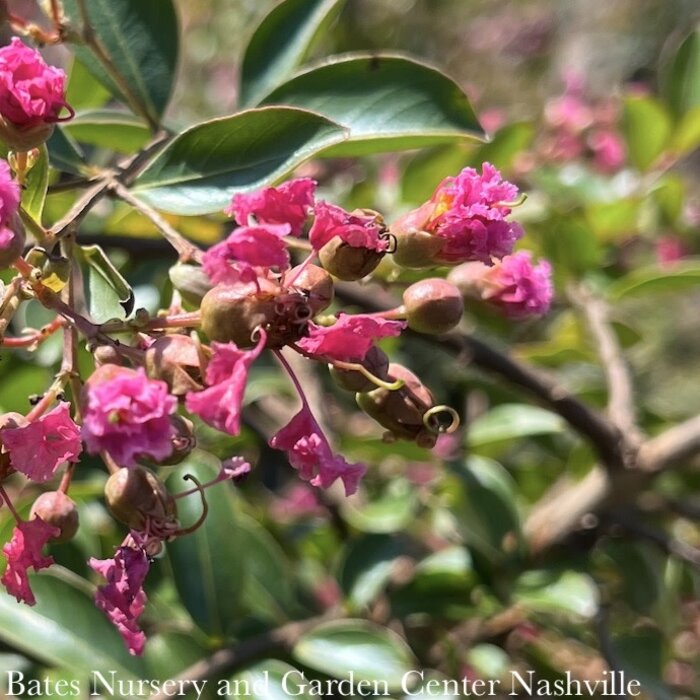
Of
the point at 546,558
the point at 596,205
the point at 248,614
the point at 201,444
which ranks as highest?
the point at 596,205

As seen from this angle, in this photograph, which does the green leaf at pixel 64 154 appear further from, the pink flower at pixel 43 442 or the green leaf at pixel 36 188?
the pink flower at pixel 43 442

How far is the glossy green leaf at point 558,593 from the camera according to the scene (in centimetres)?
104

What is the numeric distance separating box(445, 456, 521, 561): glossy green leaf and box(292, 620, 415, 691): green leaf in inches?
8.1

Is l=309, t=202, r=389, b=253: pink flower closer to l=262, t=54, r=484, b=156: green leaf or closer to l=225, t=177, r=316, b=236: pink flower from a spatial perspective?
l=225, t=177, r=316, b=236: pink flower

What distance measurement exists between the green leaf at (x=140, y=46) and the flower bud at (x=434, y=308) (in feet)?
1.16

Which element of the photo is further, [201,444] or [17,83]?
[201,444]

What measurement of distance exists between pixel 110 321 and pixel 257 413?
0.98 meters

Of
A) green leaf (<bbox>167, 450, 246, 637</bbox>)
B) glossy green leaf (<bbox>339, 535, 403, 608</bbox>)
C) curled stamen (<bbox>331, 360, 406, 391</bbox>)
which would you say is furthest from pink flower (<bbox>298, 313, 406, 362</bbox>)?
glossy green leaf (<bbox>339, 535, 403, 608</bbox>)

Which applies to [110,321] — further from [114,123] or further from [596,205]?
[596,205]

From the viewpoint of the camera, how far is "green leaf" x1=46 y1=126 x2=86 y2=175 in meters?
0.75

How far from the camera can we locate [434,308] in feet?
1.99

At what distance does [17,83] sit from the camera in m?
0.56

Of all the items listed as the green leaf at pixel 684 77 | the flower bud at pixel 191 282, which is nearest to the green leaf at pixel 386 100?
the flower bud at pixel 191 282

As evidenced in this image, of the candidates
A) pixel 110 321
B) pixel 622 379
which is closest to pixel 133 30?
pixel 110 321
